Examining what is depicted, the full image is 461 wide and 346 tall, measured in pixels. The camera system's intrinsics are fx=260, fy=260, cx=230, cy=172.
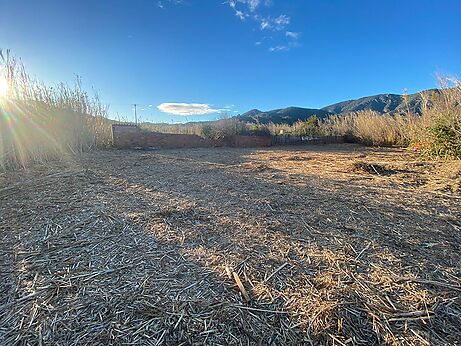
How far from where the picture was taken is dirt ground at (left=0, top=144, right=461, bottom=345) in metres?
0.84

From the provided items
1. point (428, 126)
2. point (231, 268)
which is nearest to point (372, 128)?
point (428, 126)

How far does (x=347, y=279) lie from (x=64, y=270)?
1.22 metres

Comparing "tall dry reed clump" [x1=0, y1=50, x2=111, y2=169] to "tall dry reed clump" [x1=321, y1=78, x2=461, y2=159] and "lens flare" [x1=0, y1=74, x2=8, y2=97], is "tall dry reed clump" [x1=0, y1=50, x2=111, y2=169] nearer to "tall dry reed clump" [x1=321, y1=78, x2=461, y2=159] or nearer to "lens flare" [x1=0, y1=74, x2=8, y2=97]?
"lens flare" [x1=0, y1=74, x2=8, y2=97]

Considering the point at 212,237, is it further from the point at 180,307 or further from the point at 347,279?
the point at 347,279

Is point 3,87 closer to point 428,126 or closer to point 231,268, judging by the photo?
point 231,268

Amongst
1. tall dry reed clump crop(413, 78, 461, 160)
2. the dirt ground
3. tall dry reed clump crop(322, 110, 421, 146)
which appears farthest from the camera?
tall dry reed clump crop(322, 110, 421, 146)

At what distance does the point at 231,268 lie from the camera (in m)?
1.15

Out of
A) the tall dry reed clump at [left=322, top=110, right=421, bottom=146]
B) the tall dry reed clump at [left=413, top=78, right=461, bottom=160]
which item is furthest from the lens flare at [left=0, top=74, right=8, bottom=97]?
the tall dry reed clump at [left=322, top=110, right=421, bottom=146]

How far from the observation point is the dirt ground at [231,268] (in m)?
0.84

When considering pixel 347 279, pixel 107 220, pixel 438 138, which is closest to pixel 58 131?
pixel 107 220

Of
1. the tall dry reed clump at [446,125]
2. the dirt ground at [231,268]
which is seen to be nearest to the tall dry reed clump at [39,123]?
the dirt ground at [231,268]

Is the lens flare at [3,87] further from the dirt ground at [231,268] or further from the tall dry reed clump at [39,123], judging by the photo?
the dirt ground at [231,268]

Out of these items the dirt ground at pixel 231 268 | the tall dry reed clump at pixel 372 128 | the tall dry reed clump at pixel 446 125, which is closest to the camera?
the dirt ground at pixel 231 268

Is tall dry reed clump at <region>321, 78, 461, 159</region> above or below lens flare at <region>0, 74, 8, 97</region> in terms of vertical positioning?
below
